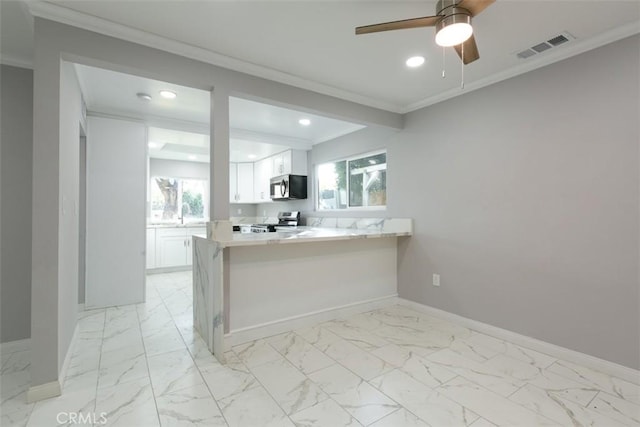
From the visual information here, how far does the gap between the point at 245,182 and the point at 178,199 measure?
57.9 inches

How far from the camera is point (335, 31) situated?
210cm

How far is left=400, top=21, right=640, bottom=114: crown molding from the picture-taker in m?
2.04

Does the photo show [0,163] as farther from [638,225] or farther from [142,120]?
[638,225]

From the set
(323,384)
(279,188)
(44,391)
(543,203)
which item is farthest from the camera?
(279,188)

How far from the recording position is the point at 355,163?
4582 millimetres

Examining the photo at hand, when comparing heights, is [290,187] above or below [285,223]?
above

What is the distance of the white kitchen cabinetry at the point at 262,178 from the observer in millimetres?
5973

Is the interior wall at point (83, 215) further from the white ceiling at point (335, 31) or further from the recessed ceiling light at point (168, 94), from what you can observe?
the white ceiling at point (335, 31)

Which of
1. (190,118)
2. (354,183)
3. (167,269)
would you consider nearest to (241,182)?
(167,269)

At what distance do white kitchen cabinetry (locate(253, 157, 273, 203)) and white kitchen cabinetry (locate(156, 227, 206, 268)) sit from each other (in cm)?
146

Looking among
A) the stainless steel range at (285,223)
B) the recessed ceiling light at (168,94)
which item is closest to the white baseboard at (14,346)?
the recessed ceiling light at (168,94)

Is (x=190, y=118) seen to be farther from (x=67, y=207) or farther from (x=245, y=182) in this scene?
(x=245, y=182)

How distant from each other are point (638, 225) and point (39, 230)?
12.6ft

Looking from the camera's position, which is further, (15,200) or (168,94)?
(168,94)
